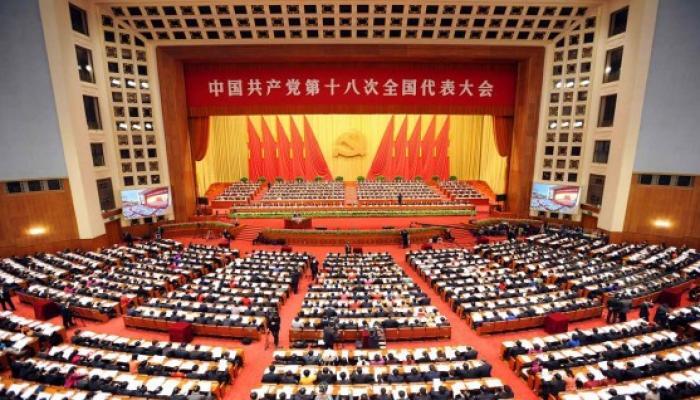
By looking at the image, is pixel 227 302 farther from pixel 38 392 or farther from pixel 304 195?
pixel 304 195

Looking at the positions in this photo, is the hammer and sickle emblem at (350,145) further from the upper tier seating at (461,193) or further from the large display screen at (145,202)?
the large display screen at (145,202)

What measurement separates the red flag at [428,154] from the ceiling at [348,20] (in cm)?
1634

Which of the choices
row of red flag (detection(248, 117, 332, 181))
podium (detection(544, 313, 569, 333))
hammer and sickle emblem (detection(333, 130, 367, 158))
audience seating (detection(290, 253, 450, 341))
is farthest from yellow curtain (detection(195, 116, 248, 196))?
podium (detection(544, 313, 569, 333))

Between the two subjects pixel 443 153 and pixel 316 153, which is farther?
pixel 316 153

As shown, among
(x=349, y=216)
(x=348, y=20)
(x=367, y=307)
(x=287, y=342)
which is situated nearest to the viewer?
(x=287, y=342)

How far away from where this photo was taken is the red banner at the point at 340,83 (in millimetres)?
25953

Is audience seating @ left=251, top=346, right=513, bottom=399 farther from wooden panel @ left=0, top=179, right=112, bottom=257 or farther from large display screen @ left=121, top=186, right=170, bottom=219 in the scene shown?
large display screen @ left=121, top=186, right=170, bottom=219

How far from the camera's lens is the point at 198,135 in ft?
90.5

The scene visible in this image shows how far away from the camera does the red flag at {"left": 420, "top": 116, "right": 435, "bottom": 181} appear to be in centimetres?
4031

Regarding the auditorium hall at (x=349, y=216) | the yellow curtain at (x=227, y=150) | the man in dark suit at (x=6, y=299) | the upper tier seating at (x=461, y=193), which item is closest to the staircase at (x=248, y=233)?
the auditorium hall at (x=349, y=216)

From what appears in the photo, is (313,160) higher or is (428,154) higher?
(428,154)

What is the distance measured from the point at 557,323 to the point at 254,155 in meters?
34.5

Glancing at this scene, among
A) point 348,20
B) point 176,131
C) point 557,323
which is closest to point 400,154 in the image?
point 348,20

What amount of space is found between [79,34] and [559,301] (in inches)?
1069
